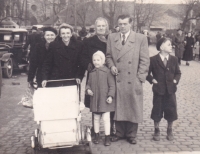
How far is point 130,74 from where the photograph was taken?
5.60 metres

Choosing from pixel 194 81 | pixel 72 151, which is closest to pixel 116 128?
pixel 72 151

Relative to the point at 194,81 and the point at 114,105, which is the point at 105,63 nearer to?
the point at 114,105

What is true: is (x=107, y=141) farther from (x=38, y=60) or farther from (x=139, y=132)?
(x=38, y=60)

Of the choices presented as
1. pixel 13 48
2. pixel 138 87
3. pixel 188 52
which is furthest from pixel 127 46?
pixel 188 52

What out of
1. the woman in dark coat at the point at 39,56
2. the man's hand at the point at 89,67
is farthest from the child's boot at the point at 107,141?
the woman in dark coat at the point at 39,56

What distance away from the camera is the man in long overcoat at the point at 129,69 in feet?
→ 18.4

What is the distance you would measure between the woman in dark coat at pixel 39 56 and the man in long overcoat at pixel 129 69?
119 centimetres

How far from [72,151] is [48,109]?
94 cm

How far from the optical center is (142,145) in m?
5.59

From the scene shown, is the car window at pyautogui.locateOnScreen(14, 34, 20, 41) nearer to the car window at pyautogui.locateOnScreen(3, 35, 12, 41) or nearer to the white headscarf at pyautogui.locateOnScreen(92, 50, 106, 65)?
the car window at pyautogui.locateOnScreen(3, 35, 12, 41)

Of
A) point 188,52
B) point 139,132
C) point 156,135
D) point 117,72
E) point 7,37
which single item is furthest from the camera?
point 188,52

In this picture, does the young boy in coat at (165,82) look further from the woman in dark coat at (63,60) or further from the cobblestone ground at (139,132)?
the woman in dark coat at (63,60)

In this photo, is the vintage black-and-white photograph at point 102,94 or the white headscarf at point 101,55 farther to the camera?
the white headscarf at point 101,55

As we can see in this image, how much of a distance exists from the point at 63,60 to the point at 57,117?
110 cm
